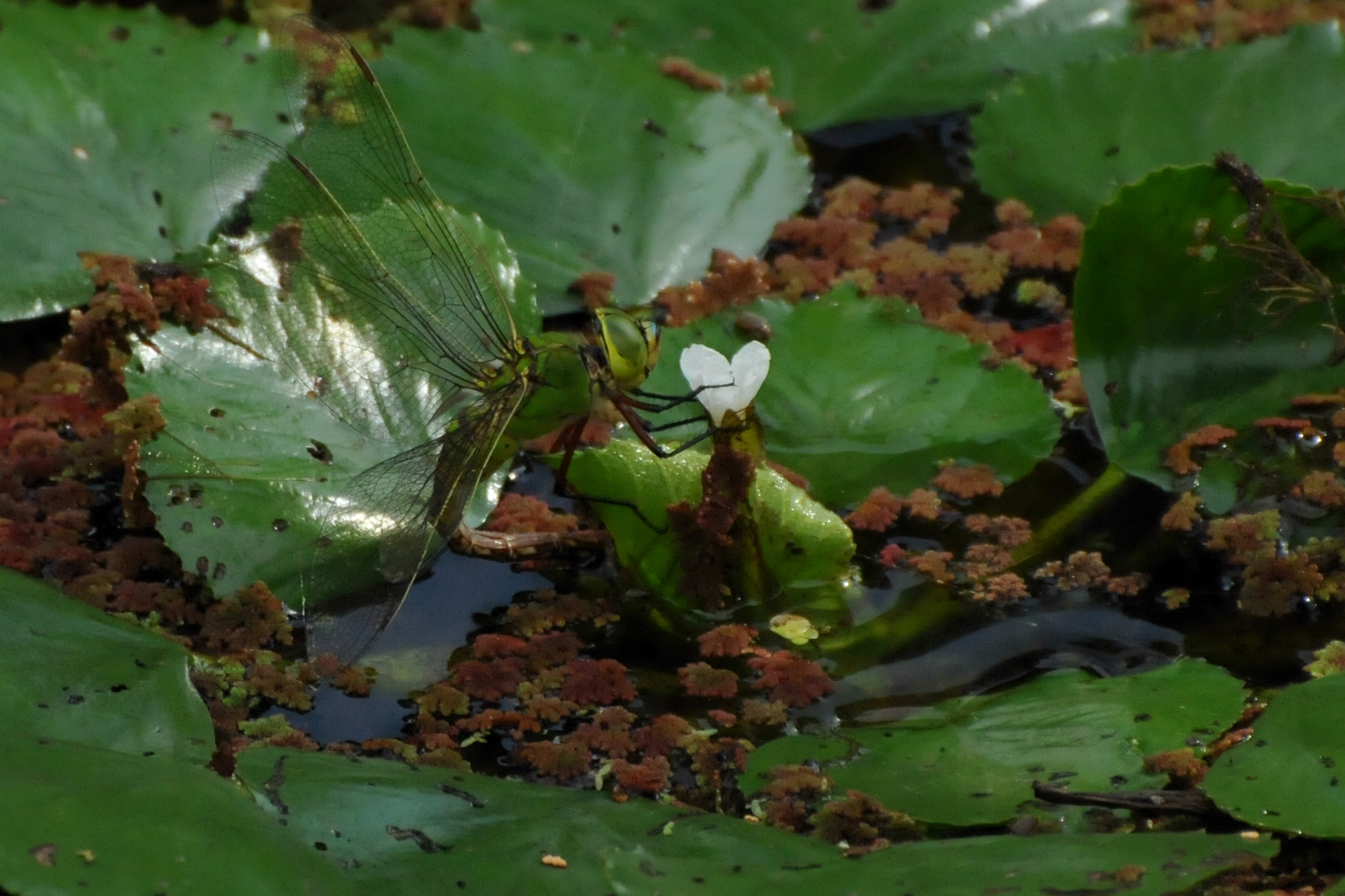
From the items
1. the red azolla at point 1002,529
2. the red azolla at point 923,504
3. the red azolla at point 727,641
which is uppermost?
the red azolla at point 923,504

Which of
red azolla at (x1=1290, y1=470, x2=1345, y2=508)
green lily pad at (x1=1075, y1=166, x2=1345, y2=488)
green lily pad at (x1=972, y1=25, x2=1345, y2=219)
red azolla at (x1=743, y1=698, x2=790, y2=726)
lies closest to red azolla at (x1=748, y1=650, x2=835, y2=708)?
red azolla at (x1=743, y1=698, x2=790, y2=726)

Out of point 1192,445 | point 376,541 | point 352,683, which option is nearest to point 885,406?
point 1192,445

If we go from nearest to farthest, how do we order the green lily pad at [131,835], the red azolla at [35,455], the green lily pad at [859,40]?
the green lily pad at [131,835] → the red azolla at [35,455] → the green lily pad at [859,40]

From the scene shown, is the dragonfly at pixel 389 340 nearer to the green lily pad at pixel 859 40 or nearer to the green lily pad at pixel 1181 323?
the green lily pad at pixel 1181 323

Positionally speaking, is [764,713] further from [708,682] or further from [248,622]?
[248,622]

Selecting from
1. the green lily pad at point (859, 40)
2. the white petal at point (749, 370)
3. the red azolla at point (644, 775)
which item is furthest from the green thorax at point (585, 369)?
the green lily pad at point (859, 40)

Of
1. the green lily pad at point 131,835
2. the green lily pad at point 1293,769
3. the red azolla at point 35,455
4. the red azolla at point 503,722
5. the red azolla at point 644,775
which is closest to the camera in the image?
the green lily pad at point 131,835

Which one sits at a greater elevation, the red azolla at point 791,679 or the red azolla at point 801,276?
the red azolla at point 801,276
